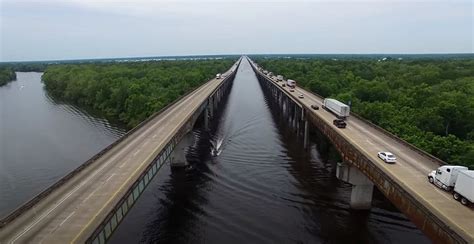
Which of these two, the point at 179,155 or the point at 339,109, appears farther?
the point at 179,155

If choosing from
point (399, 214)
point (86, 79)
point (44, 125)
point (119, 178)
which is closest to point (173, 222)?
point (119, 178)

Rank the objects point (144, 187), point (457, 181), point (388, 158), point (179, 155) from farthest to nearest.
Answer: point (179, 155), point (388, 158), point (144, 187), point (457, 181)

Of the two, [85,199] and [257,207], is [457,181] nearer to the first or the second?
[257,207]

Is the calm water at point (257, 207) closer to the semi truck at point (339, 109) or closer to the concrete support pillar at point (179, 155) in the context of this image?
the concrete support pillar at point (179, 155)

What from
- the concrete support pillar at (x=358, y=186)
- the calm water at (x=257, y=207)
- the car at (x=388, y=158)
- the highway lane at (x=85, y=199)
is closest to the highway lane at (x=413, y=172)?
the car at (x=388, y=158)

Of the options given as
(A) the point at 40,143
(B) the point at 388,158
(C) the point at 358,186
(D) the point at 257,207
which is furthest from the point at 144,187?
(A) the point at 40,143
